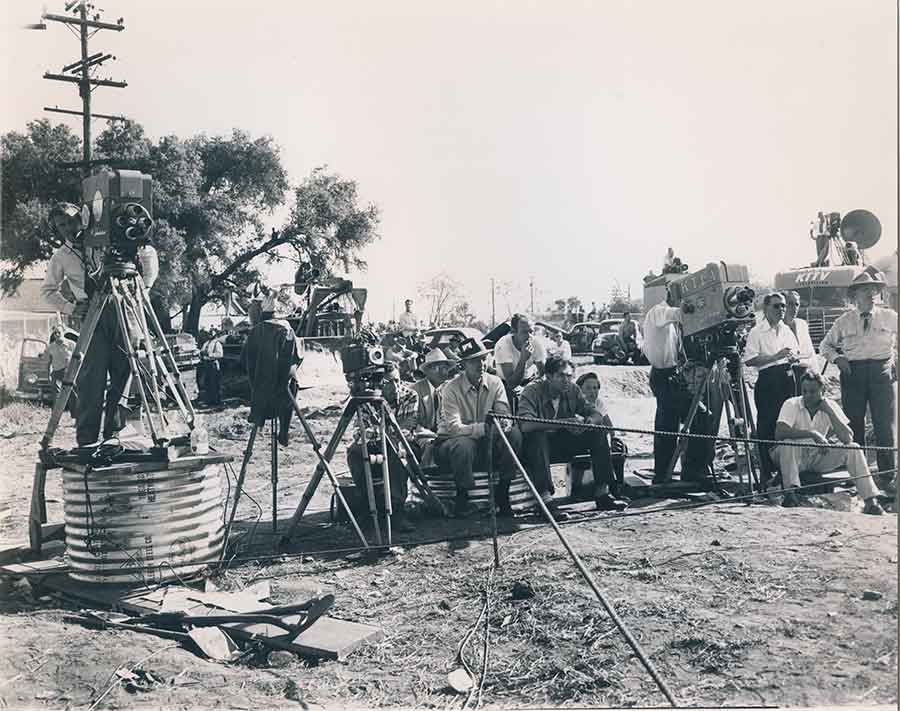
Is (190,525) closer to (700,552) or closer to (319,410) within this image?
(700,552)

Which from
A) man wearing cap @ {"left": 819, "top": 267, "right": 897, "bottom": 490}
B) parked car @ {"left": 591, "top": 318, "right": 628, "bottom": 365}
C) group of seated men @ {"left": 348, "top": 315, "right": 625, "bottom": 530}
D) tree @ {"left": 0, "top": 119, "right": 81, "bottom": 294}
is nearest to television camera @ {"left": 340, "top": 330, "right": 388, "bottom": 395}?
group of seated men @ {"left": 348, "top": 315, "right": 625, "bottom": 530}

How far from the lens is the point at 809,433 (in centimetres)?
688

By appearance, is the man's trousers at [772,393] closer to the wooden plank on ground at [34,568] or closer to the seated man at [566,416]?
the seated man at [566,416]

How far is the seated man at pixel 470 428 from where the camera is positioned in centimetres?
654

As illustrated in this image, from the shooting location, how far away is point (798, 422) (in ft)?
23.0

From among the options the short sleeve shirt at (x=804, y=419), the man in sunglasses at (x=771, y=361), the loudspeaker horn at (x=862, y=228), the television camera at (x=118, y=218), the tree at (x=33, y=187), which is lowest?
the short sleeve shirt at (x=804, y=419)

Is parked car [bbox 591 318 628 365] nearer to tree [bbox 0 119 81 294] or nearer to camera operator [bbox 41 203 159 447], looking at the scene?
tree [bbox 0 119 81 294]

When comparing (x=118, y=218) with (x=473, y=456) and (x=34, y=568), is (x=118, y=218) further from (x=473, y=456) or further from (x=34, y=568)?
(x=473, y=456)

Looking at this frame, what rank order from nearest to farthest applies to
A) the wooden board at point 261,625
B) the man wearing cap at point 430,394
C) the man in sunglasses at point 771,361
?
the wooden board at point 261,625 → the man wearing cap at point 430,394 → the man in sunglasses at point 771,361

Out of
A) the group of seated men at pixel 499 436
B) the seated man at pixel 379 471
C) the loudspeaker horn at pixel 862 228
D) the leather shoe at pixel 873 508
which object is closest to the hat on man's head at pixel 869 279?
the loudspeaker horn at pixel 862 228

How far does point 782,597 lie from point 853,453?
253 centimetres

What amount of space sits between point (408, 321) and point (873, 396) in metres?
11.6

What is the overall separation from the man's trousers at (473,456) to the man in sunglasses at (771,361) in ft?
7.76

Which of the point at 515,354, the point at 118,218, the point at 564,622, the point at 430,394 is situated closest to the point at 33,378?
the point at 430,394
